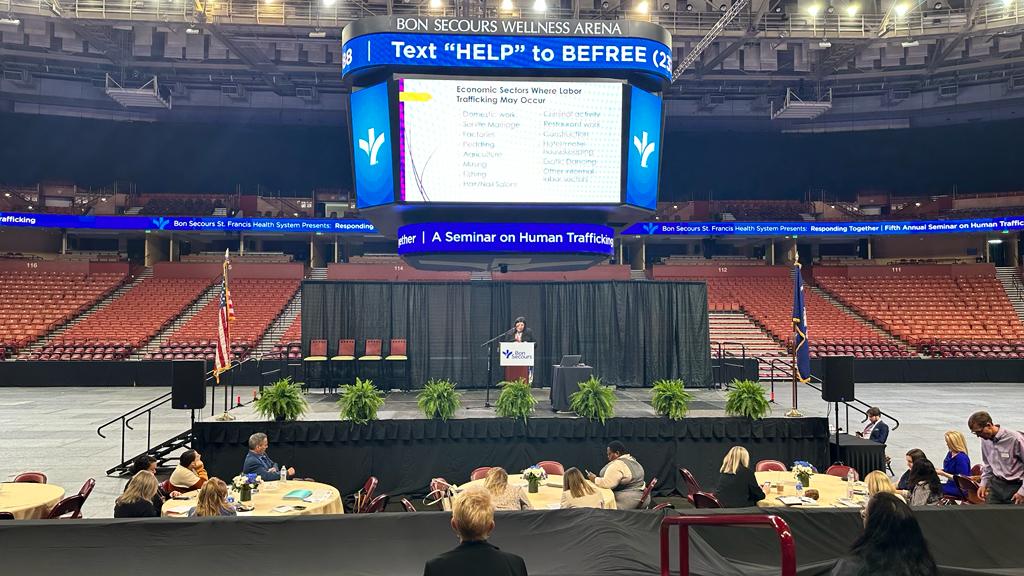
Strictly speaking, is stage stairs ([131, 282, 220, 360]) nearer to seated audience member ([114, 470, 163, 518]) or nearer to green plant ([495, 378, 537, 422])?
green plant ([495, 378, 537, 422])

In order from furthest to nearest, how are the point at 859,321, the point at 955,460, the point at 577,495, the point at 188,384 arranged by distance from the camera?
the point at 859,321
the point at 188,384
the point at 955,460
the point at 577,495

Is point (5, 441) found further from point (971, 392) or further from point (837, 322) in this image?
point (837, 322)

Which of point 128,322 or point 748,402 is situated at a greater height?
point 128,322

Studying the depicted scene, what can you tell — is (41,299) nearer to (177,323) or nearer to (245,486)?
(177,323)

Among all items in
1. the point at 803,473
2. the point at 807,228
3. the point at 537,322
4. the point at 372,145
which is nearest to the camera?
the point at 803,473

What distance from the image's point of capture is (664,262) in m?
34.1

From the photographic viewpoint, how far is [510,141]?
10430mm

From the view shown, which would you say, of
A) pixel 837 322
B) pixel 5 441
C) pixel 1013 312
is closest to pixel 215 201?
pixel 5 441

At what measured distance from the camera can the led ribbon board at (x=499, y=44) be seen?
10.2 m

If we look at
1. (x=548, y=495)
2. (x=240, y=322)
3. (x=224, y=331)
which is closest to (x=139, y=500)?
(x=548, y=495)

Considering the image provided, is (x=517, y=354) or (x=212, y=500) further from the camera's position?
(x=517, y=354)

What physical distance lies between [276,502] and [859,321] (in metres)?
27.5

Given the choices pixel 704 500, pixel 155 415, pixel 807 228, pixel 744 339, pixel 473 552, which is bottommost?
pixel 155 415

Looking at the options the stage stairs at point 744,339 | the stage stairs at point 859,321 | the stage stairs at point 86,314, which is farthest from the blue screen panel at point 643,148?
the stage stairs at point 86,314
